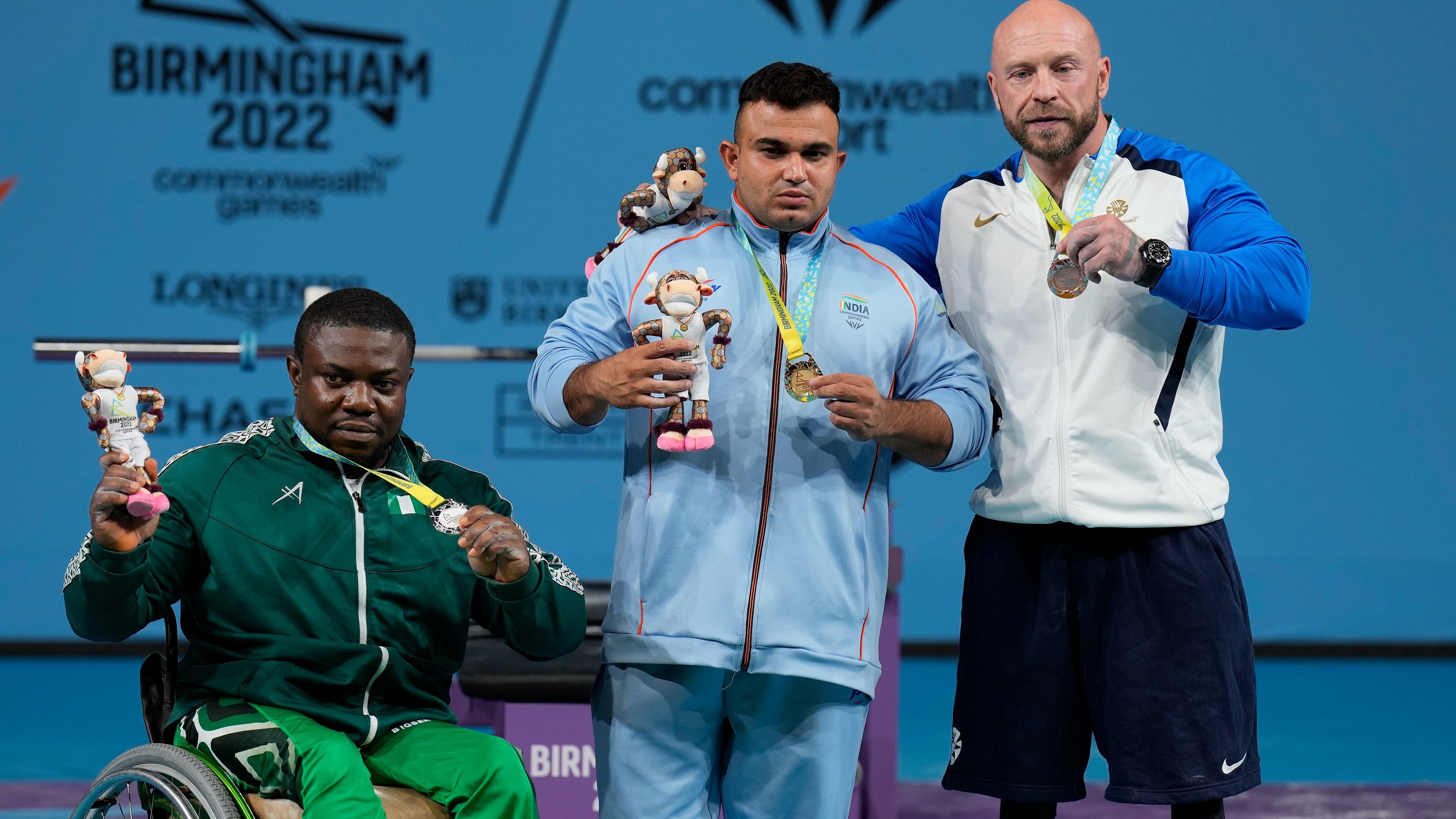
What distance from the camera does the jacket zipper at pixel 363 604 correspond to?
2336mm

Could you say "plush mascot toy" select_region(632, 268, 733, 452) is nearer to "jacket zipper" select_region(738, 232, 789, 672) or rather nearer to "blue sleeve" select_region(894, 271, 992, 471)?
"jacket zipper" select_region(738, 232, 789, 672)

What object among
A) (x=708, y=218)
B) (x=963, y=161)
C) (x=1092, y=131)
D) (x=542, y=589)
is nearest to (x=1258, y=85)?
(x=963, y=161)

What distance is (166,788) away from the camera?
2062 millimetres

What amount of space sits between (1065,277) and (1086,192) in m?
0.28

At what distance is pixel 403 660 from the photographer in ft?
7.83

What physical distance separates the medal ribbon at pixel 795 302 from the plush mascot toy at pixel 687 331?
0.12 m

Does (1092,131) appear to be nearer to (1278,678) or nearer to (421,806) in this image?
(421,806)

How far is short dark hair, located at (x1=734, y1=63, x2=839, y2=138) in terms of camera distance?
233cm

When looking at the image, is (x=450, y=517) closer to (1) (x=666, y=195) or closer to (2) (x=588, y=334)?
(2) (x=588, y=334)

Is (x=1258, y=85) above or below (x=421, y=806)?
above

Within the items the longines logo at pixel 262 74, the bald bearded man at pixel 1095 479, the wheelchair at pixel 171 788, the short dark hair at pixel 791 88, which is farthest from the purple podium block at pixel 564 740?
the longines logo at pixel 262 74

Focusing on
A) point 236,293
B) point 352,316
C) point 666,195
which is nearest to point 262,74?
point 236,293

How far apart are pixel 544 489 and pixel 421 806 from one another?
434cm

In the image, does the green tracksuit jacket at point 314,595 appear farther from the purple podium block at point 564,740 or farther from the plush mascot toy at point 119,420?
the purple podium block at point 564,740
